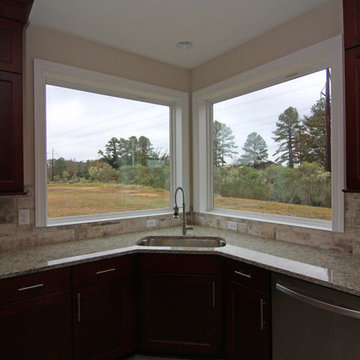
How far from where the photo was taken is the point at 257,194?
2838 mm

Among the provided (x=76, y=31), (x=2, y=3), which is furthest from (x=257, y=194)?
(x=2, y=3)

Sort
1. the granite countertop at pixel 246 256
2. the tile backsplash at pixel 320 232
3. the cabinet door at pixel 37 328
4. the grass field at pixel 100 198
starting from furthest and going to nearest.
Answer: the grass field at pixel 100 198 < the tile backsplash at pixel 320 232 < the cabinet door at pixel 37 328 < the granite countertop at pixel 246 256

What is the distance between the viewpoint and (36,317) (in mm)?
1815

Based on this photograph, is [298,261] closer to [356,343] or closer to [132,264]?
[356,343]

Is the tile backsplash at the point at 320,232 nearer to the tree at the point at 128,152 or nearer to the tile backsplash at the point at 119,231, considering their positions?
the tile backsplash at the point at 119,231

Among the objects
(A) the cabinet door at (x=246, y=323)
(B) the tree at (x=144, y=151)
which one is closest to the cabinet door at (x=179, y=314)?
(A) the cabinet door at (x=246, y=323)

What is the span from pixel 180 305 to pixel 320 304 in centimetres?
109

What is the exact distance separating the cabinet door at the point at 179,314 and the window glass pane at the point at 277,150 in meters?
1.03

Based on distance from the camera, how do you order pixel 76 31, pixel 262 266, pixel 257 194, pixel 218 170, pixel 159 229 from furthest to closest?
pixel 218 170
pixel 159 229
pixel 257 194
pixel 76 31
pixel 262 266

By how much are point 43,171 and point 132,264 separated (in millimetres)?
1077

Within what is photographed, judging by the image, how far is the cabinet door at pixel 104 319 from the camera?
1990 mm

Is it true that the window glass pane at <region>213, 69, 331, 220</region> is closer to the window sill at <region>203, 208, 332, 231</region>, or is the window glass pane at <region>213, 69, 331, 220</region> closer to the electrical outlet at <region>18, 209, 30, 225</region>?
the window sill at <region>203, 208, 332, 231</region>

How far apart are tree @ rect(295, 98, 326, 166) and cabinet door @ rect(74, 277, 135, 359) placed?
70.9 inches

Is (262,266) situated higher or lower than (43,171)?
lower
